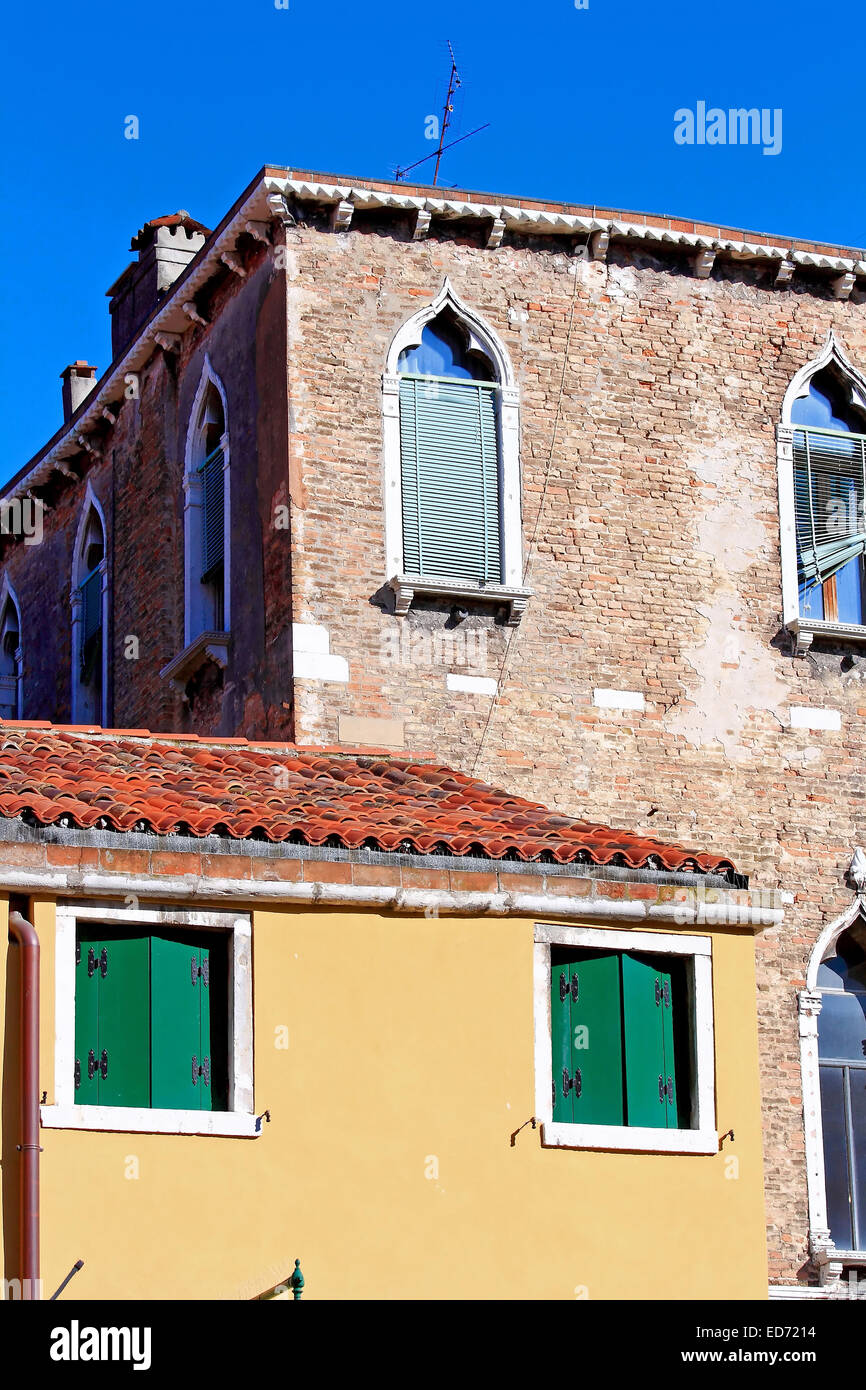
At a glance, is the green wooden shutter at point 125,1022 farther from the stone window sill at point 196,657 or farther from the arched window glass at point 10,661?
the arched window glass at point 10,661

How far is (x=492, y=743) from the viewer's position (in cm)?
2033

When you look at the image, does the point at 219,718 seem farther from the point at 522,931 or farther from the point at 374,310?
the point at 522,931

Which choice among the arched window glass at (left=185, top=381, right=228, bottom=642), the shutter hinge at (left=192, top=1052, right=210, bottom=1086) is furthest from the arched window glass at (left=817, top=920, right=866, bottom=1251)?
the shutter hinge at (left=192, top=1052, right=210, bottom=1086)

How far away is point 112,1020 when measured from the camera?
1553 cm

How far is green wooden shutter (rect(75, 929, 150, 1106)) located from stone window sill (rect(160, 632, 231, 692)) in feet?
19.4

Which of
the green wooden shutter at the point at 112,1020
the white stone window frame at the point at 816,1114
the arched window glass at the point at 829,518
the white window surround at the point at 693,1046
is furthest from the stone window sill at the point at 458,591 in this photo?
the green wooden shutter at the point at 112,1020

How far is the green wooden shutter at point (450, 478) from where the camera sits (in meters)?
20.8

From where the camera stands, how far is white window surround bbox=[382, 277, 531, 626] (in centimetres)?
2045

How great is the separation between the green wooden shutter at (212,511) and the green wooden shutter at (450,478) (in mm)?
2024

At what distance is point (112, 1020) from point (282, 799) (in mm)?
2313

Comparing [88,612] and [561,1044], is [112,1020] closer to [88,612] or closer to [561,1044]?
[561,1044]

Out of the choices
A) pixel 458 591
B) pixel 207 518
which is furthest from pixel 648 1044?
pixel 207 518

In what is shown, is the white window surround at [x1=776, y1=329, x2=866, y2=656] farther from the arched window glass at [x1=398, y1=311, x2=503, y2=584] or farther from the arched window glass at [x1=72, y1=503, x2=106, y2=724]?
the arched window glass at [x1=72, y1=503, x2=106, y2=724]
